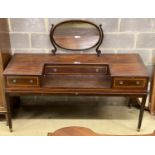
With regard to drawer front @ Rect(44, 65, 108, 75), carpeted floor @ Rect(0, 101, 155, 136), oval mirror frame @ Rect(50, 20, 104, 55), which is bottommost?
carpeted floor @ Rect(0, 101, 155, 136)

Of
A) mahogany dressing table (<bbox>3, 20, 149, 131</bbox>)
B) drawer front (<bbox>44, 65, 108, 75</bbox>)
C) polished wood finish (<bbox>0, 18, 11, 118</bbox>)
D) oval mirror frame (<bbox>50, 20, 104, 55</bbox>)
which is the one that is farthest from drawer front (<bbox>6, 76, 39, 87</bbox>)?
oval mirror frame (<bbox>50, 20, 104, 55</bbox>)

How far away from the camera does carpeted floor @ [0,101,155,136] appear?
8.02 feet

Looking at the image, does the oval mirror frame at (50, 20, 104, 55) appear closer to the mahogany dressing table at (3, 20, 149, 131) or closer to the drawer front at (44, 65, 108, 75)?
the mahogany dressing table at (3, 20, 149, 131)

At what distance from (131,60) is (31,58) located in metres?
0.96

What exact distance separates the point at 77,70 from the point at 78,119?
0.55 metres

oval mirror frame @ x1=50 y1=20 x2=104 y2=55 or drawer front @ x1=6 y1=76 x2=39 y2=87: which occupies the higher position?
oval mirror frame @ x1=50 y1=20 x2=104 y2=55

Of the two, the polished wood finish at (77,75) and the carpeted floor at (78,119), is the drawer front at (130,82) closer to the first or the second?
the polished wood finish at (77,75)

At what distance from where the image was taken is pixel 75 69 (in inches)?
94.0

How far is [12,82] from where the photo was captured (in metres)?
2.17

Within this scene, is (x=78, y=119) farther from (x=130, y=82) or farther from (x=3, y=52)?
(x=3, y=52)

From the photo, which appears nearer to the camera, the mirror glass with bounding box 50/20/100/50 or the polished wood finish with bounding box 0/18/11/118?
the polished wood finish with bounding box 0/18/11/118

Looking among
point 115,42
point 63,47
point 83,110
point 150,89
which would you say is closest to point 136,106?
point 150,89
